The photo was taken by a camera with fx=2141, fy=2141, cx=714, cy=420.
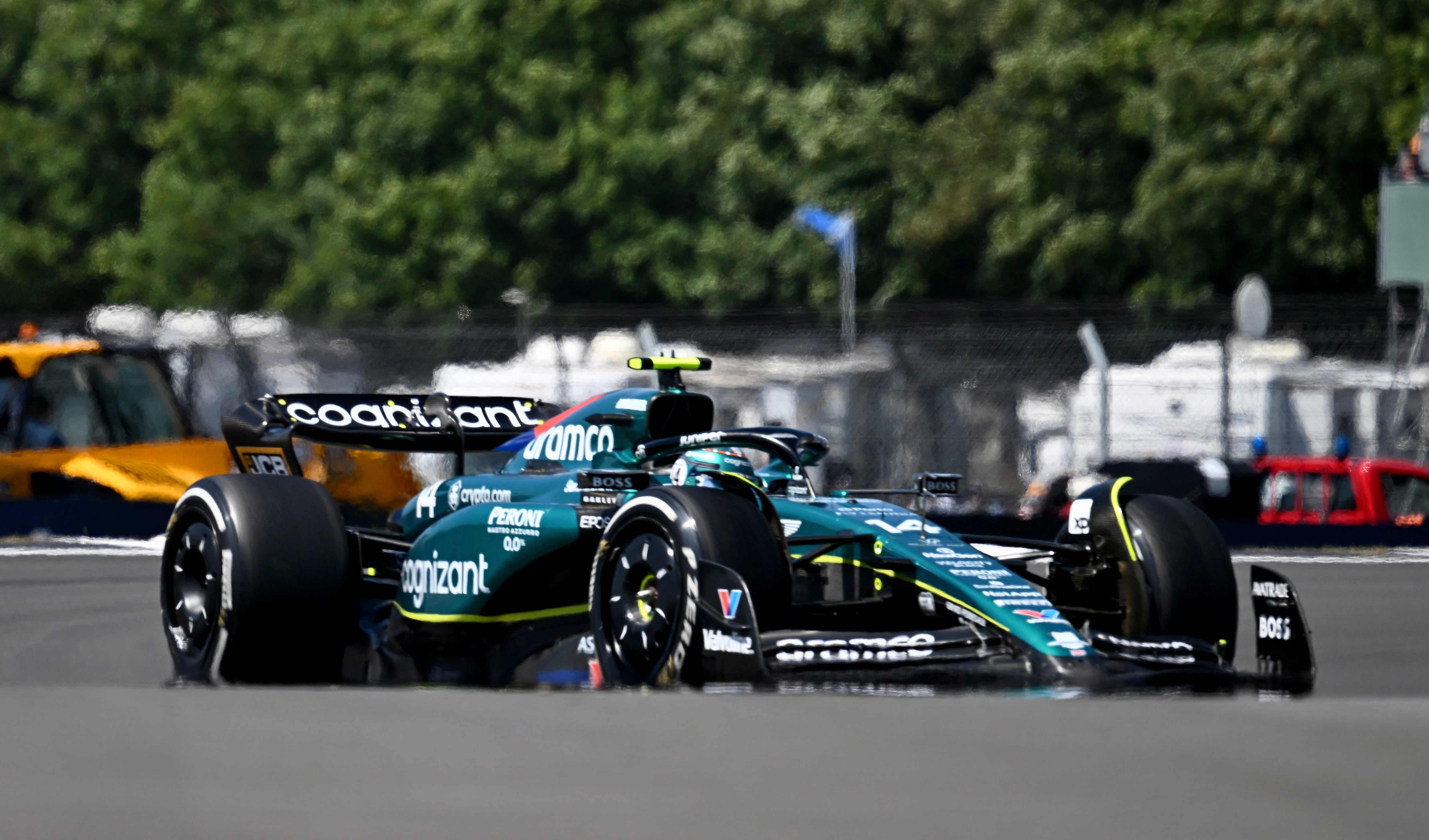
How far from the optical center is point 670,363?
809 cm

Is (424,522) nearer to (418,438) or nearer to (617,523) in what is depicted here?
(418,438)

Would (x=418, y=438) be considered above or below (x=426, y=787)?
above

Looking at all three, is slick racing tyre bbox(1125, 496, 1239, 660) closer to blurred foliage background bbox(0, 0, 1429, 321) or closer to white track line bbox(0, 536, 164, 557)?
white track line bbox(0, 536, 164, 557)

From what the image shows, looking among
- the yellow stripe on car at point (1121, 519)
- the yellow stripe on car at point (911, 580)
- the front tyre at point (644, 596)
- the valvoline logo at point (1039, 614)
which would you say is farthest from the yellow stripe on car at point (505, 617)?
the yellow stripe on car at point (1121, 519)

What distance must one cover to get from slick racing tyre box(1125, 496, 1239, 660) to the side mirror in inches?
109

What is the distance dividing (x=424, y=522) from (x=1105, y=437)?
9.12 metres

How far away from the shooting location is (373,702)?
550 cm

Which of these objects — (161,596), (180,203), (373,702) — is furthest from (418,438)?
(180,203)

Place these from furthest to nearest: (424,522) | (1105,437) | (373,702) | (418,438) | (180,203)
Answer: (180,203) → (1105,437) → (418,438) → (424,522) → (373,702)

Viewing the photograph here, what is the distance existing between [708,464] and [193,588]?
1.86 metres

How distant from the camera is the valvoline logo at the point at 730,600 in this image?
6199mm

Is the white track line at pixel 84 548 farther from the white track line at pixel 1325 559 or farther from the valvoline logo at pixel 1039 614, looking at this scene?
the valvoline logo at pixel 1039 614

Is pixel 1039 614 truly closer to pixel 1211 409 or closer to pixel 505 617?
pixel 505 617

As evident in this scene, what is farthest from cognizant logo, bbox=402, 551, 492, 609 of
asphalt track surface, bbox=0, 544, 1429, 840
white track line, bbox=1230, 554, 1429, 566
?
white track line, bbox=1230, 554, 1429, 566
